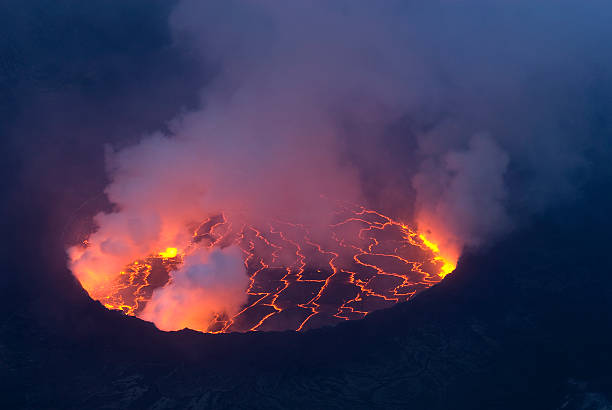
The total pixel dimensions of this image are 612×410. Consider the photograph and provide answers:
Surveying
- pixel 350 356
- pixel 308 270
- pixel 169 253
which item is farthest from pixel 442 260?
pixel 169 253

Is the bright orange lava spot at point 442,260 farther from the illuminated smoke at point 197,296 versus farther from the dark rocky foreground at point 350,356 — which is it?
the illuminated smoke at point 197,296

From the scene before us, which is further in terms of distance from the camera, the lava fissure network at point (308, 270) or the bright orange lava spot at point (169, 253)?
the bright orange lava spot at point (169, 253)

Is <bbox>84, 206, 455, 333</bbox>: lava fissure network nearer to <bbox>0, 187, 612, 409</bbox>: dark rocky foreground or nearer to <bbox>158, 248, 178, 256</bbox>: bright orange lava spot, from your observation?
<bbox>158, 248, 178, 256</bbox>: bright orange lava spot

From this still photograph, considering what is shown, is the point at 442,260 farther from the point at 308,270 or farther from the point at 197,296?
the point at 197,296

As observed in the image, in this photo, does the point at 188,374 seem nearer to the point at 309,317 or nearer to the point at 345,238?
the point at 309,317

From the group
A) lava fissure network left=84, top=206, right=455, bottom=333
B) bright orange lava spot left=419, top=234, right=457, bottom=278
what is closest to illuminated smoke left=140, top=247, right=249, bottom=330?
lava fissure network left=84, top=206, right=455, bottom=333

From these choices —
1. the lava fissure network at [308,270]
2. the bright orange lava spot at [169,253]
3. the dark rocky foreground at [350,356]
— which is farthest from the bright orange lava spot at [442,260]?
the bright orange lava spot at [169,253]
